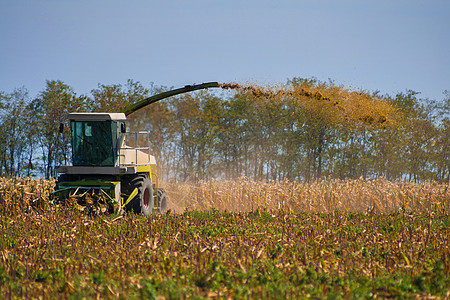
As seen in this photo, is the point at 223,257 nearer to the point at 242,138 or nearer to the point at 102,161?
the point at 102,161

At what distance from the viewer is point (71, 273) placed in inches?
195

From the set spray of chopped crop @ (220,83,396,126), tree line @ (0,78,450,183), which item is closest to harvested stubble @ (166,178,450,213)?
spray of chopped crop @ (220,83,396,126)

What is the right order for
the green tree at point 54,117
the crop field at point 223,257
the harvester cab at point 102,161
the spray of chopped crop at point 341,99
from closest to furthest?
the crop field at point 223,257 < the harvester cab at point 102,161 < the spray of chopped crop at point 341,99 < the green tree at point 54,117

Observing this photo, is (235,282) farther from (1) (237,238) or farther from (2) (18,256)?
(2) (18,256)

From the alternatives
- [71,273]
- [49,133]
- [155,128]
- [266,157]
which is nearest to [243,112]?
[266,157]

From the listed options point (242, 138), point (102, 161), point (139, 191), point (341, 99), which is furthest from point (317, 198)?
point (242, 138)

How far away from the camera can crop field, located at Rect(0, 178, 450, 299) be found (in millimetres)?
4387

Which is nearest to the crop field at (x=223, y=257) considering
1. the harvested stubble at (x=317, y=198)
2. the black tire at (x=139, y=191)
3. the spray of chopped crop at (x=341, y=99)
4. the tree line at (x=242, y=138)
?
the black tire at (x=139, y=191)

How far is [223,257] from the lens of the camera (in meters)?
5.46

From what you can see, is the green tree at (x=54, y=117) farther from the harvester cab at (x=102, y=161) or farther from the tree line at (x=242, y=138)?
the harvester cab at (x=102, y=161)

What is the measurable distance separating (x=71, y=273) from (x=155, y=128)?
67.7ft

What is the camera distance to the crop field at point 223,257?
4.39 metres

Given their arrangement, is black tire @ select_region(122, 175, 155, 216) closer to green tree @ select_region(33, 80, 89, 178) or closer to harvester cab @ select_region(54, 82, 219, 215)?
harvester cab @ select_region(54, 82, 219, 215)

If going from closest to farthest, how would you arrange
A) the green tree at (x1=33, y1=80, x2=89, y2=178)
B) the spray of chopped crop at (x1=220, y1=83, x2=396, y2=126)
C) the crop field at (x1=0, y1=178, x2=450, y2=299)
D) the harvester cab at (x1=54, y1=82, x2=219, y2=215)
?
1. the crop field at (x1=0, y1=178, x2=450, y2=299)
2. the harvester cab at (x1=54, y1=82, x2=219, y2=215)
3. the spray of chopped crop at (x1=220, y1=83, x2=396, y2=126)
4. the green tree at (x1=33, y1=80, x2=89, y2=178)
